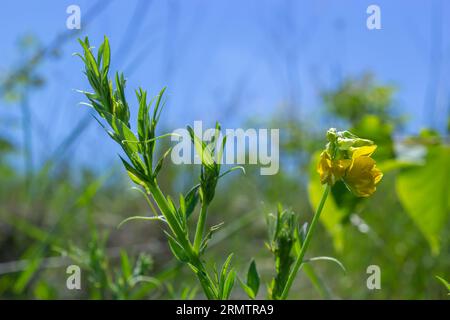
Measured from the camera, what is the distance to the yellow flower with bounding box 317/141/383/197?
0.54 meters

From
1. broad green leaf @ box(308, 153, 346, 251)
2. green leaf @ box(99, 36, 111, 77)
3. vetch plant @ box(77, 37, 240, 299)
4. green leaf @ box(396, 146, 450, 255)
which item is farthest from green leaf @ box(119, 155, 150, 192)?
green leaf @ box(396, 146, 450, 255)

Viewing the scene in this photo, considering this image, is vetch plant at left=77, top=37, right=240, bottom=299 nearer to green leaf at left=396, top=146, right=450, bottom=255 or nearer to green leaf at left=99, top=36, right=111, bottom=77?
green leaf at left=99, top=36, right=111, bottom=77

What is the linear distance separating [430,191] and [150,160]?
0.89m

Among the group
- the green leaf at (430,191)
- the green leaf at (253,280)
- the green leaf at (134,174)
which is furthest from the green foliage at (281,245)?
the green leaf at (430,191)

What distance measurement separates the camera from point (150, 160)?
581 millimetres

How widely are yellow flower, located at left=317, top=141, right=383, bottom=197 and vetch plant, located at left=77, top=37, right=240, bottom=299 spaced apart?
0.10 meters

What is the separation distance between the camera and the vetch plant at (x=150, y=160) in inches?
22.2

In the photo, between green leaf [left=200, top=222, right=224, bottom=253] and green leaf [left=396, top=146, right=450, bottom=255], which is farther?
green leaf [left=396, top=146, right=450, bottom=255]
